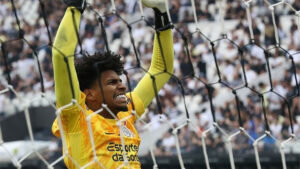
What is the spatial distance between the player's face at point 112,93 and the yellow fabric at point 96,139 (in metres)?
0.06

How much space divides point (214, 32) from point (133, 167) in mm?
4191

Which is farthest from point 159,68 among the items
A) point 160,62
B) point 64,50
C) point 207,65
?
point 207,65

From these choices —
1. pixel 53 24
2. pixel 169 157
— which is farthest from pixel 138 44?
pixel 169 157

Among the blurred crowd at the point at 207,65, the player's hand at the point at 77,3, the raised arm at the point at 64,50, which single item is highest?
the player's hand at the point at 77,3

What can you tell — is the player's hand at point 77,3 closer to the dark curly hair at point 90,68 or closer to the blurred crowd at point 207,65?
the dark curly hair at point 90,68

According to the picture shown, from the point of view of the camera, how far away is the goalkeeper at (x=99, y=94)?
85.4 inches

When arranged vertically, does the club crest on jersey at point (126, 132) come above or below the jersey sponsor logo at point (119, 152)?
above

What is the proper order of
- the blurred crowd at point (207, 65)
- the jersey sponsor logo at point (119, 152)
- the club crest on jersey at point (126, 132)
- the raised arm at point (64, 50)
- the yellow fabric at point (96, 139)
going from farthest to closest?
1. the blurred crowd at point (207, 65)
2. the club crest on jersey at point (126, 132)
3. the jersey sponsor logo at point (119, 152)
4. the yellow fabric at point (96, 139)
5. the raised arm at point (64, 50)

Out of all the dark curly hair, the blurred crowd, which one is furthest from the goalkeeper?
the blurred crowd

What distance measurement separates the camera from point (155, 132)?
5707 mm

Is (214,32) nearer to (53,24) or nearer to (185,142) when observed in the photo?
(185,142)

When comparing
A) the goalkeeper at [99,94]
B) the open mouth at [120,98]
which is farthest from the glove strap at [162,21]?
the open mouth at [120,98]

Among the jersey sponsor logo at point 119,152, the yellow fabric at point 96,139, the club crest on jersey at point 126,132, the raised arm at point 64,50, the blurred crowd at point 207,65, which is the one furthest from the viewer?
the blurred crowd at point 207,65

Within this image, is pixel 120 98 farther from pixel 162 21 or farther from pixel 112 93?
pixel 162 21
